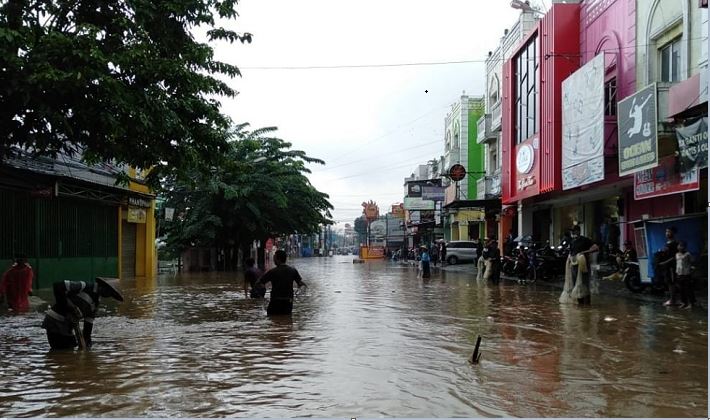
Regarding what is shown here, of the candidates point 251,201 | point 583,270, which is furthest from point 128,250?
point 583,270

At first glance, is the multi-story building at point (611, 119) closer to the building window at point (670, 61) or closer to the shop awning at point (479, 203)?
the building window at point (670, 61)

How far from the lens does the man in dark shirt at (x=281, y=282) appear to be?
38.0ft

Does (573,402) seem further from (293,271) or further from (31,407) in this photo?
(293,271)

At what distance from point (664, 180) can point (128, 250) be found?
21.6 metres

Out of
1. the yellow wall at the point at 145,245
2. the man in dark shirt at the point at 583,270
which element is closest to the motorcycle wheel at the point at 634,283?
the man in dark shirt at the point at 583,270

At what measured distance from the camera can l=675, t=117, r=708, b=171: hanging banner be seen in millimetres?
13344

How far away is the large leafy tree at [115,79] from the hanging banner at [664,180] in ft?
32.1

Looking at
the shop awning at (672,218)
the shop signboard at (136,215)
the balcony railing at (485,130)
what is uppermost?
the balcony railing at (485,130)

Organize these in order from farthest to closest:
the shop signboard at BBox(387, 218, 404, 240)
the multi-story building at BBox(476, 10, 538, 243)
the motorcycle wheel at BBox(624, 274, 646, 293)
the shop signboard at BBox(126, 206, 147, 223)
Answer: the shop signboard at BBox(387, 218, 404, 240) < the multi-story building at BBox(476, 10, 538, 243) < the shop signboard at BBox(126, 206, 147, 223) < the motorcycle wheel at BBox(624, 274, 646, 293)

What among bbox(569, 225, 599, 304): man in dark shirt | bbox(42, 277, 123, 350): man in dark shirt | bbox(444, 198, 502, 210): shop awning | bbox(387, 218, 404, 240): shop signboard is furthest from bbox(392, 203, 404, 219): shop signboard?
bbox(42, 277, 123, 350): man in dark shirt

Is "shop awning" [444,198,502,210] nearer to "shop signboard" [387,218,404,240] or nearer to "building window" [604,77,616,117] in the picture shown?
"building window" [604,77,616,117]

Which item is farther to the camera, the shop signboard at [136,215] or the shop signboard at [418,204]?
the shop signboard at [418,204]

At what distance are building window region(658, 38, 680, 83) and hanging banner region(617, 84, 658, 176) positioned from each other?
144cm

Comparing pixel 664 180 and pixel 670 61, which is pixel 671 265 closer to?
pixel 664 180
